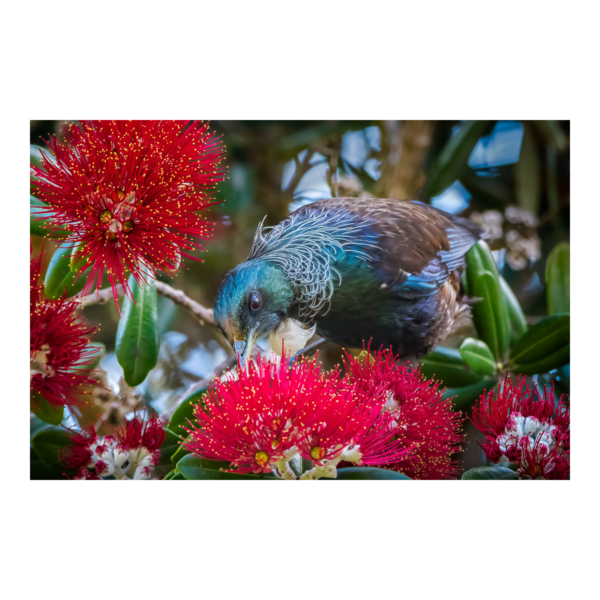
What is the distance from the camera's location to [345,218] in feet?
5.34

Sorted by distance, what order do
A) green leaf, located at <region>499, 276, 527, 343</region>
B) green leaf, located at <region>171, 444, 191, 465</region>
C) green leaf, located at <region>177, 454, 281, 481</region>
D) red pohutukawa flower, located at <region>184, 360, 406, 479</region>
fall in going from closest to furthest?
red pohutukawa flower, located at <region>184, 360, 406, 479</region> → green leaf, located at <region>177, 454, 281, 481</region> → green leaf, located at <region>171, 444, 191, 465</region> → green leaf, located at <region>499, 276, 527, 343</region>

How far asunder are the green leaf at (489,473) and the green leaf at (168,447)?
88 cm

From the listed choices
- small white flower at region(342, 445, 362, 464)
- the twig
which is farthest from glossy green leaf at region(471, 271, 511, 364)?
the twig

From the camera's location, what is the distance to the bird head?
1.54 m

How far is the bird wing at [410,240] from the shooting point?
1604 mm

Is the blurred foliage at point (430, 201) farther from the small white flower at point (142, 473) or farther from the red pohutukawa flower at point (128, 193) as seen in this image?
the small white flower at point (142, 473)

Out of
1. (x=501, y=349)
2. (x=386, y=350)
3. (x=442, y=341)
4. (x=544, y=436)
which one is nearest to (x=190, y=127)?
(x=386, y=350)

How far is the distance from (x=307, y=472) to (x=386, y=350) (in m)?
0.42

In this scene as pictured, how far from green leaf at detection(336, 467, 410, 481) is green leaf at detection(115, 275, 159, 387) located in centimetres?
67

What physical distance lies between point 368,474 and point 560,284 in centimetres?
84

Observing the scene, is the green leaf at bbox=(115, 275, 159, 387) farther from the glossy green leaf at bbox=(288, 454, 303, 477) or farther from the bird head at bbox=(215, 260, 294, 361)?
the glossy green leaf at bbox=(288, 454, 303, 477)

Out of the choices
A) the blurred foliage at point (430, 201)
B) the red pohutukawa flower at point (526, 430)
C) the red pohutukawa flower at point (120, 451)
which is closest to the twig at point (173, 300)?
the blurred foliage at point (430, 201)

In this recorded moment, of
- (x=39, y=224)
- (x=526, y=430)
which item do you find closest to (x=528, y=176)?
(x=526, y=430)

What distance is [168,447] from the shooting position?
1.65m
